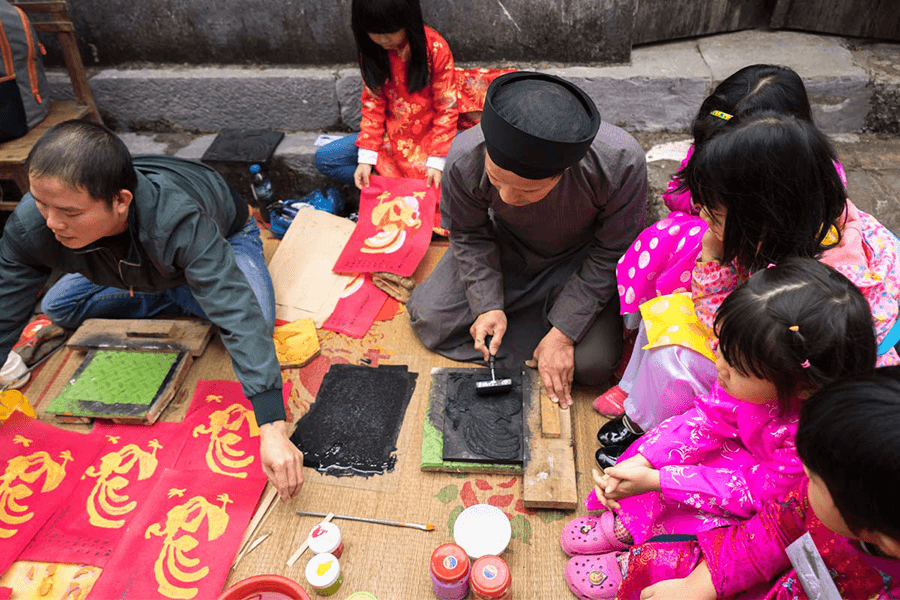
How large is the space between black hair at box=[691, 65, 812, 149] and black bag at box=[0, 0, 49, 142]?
355cm

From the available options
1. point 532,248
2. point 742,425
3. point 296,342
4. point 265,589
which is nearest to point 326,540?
point 265,589

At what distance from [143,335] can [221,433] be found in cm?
76

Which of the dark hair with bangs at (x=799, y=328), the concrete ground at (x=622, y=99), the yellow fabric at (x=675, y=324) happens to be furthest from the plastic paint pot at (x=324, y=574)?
the concrete ground at (x=622, y=99)

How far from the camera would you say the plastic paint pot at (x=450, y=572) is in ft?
5.71

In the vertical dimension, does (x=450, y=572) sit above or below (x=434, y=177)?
below

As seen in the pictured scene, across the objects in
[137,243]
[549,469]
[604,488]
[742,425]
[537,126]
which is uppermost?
[537,126]

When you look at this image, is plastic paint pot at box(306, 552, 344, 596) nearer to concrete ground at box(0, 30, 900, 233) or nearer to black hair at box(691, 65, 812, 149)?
black hair at box(691, 65, 812, 149)

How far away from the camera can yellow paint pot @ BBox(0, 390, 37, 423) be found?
2383 mm

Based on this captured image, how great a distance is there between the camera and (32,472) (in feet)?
7.26

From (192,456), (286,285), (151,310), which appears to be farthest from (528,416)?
(151,310)

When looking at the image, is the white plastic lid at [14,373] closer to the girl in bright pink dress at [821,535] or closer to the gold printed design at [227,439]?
the gold printed design at [227,439]

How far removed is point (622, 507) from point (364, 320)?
1528 millimetres

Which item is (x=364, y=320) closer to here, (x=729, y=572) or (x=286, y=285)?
(x=286, y=285)

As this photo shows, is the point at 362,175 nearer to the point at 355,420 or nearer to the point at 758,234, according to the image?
the point at 355,420
